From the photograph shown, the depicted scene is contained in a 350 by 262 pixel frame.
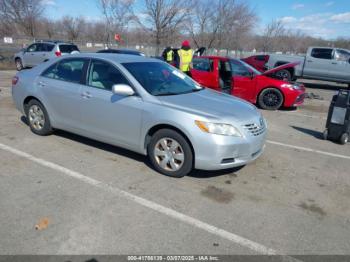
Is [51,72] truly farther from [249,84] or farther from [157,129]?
[249,84]

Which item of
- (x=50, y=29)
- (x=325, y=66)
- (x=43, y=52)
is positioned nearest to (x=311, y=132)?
(x=325, y=66)

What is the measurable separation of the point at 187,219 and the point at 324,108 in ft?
28.6

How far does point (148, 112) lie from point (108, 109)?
0.71 meters

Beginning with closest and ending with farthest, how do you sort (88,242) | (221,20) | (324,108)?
(88,242)
(324,108)
(221,20)

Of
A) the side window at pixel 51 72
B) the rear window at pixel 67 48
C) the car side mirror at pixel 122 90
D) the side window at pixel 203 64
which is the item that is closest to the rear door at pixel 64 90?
the side window at pixel 51 72

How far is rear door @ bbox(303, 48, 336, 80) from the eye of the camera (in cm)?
1460

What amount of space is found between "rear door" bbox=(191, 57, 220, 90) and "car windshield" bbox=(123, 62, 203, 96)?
12.9 feet

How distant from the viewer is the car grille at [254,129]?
12.8 feet

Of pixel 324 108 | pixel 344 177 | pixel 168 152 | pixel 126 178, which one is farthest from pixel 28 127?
pixel 324 108

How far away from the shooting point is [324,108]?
33.0ft

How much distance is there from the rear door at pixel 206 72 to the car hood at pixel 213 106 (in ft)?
14.5

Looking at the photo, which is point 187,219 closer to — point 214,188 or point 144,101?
point 214,188

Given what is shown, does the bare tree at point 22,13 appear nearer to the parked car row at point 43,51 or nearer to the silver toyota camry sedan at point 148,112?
the parked car row at point 43,51

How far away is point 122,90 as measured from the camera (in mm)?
3992
